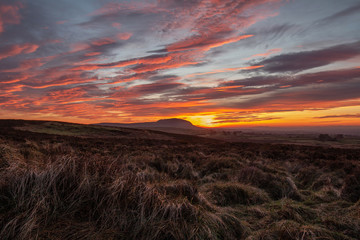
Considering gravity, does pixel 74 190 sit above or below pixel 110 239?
above

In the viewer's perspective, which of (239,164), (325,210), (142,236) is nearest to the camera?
(142,236)

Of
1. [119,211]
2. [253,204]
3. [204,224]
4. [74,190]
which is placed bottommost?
[253,204]

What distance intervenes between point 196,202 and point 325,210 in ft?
12.9

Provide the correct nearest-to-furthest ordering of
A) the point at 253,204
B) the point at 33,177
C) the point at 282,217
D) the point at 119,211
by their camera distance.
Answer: the point at 119,211 → the point at 33,177 → the point at 282,217 → the point at 253,204

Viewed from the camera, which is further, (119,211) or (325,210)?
(325,210)

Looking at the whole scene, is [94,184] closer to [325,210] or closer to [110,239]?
[110,239]

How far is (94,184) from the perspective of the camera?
3.65 m

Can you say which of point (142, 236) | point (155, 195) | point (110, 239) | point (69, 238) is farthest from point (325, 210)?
point (69, 238)

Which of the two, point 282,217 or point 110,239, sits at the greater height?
point 110,239

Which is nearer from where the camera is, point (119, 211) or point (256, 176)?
point (119, 211)

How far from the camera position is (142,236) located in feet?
9.84

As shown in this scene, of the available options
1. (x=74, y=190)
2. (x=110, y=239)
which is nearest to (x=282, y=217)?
(x=110, y=239)

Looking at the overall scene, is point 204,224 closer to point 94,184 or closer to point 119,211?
point 119,211

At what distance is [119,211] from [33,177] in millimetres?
1664
